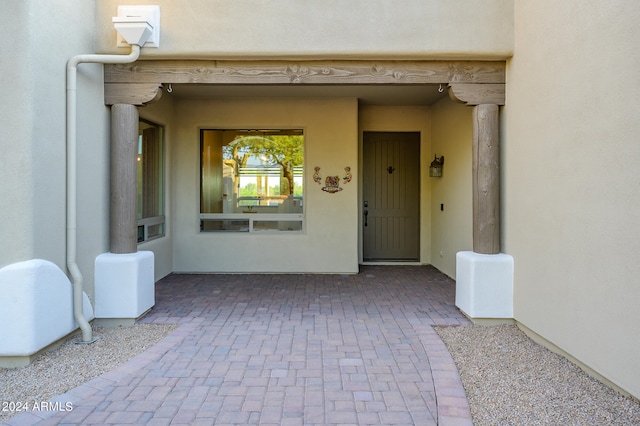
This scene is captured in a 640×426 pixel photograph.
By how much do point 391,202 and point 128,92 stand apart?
16.0ft

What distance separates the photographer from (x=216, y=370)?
10.7ft

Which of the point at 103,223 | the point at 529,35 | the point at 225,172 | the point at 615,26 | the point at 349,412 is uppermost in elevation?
the point at 529,35

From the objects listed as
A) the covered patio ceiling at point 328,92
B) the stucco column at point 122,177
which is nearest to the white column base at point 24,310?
the stucco column at point 122,177

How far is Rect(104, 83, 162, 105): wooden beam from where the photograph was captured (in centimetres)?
447

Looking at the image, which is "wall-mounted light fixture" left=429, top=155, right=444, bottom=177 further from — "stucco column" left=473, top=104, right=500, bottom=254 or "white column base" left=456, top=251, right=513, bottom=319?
"white column base" left=456, top=251, right=513, bottom=319

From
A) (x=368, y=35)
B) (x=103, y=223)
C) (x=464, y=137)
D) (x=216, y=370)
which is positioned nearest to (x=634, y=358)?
(x=216, y=370)

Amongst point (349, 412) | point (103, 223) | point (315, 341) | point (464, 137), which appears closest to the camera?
point (349, 412)

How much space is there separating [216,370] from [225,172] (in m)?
4.43

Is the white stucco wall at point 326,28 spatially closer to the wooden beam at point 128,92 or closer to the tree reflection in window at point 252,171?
the wooden beam at point 128,92

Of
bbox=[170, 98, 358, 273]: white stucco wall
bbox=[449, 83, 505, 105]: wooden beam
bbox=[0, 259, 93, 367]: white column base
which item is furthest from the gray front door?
bbox=[0, 259, 93, 367]: white column base

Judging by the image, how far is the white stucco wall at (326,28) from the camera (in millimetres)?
4309

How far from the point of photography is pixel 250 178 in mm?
7168

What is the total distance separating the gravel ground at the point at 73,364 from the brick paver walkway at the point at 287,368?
0.14 meters

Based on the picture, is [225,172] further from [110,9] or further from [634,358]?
[634,358]
